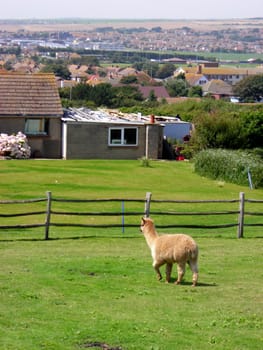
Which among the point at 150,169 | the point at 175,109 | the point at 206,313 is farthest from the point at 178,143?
the point at 206,313

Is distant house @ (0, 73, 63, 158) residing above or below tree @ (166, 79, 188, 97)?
above

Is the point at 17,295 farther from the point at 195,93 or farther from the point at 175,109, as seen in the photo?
the point at 195,93

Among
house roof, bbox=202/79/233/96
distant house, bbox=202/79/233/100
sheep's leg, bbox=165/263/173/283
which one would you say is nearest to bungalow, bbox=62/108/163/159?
sheep's leg, bbox=165/263/173/283

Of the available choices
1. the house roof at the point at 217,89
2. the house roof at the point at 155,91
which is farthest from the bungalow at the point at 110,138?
the house roof at the point at 217,89

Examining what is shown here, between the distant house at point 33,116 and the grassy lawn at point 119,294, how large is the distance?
25.7m

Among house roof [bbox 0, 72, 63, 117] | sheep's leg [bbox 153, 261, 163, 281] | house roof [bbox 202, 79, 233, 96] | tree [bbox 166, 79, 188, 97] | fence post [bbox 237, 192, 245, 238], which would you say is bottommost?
house roof [bbox 202, 79, 233, 96]

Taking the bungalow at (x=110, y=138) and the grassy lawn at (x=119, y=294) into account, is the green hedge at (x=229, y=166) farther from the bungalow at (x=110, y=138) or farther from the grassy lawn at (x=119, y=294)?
the grassy lawn at (x=119, y=294)

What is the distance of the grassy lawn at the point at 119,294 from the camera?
12.1 meters

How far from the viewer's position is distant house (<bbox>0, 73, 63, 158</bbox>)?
50250mm

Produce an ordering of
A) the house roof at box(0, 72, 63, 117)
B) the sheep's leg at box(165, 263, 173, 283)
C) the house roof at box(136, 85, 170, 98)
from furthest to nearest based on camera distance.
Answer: the house roof at box(136, 85, 170, 98) < the house roof at box(0, 72, 63, 117) < the sheep's leg at box(165, 263, 173, 283)

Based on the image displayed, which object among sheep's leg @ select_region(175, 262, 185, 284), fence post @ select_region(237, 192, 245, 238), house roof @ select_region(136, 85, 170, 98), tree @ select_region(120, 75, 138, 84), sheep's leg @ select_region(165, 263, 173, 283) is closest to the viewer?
sheep's leg @ select_region(175, 262, 185, 284)

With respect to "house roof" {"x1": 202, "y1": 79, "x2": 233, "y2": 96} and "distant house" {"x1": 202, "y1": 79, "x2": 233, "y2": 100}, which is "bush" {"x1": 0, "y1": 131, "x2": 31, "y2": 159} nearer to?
"distant house" {"x1": 202, "y1": 79, "x2": 233, "y2": 100}

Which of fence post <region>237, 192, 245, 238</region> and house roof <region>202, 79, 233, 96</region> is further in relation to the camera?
house roof <region>202, 79, 233, 96</region>

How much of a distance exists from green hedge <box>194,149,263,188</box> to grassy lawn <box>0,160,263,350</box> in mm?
13358
